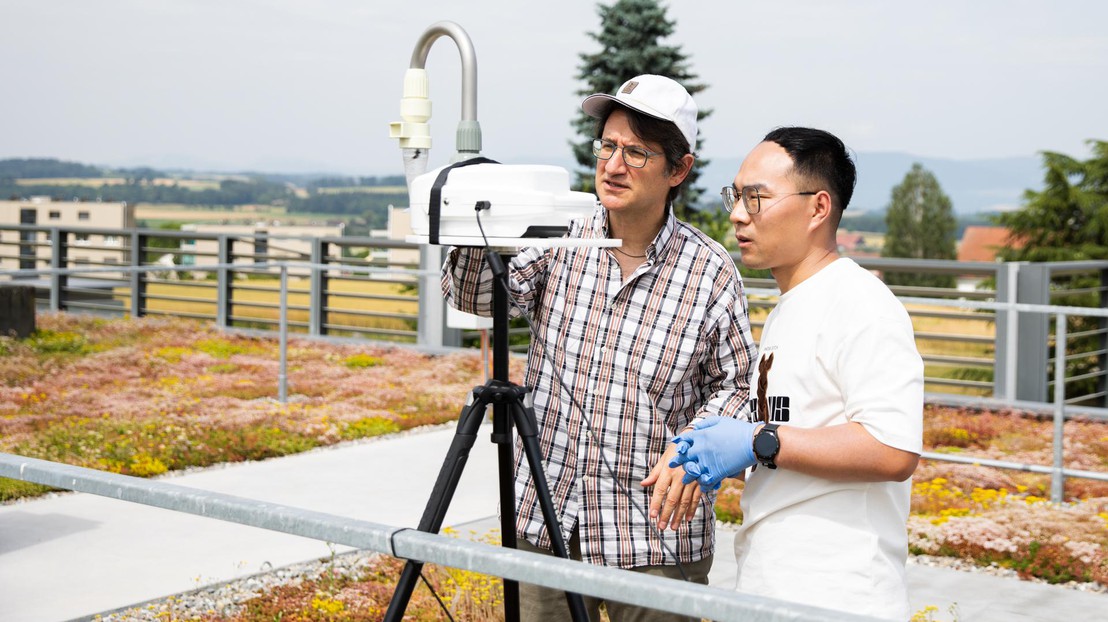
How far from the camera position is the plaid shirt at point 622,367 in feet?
7.34

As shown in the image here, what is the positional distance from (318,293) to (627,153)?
471 inches

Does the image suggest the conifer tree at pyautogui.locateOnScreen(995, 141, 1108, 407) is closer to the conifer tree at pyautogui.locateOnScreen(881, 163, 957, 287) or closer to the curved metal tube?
the curved metal tube

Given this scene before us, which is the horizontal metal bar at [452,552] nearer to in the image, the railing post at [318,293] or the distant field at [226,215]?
the railing post at [318,293]

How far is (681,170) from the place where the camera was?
7.52ft

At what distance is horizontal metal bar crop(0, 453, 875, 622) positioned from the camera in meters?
1.13

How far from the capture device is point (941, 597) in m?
4.59

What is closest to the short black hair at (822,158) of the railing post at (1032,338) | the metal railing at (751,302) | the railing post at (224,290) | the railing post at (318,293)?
the metal railing at (751,302)

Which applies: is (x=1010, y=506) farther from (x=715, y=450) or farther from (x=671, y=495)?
(x=715, y=450)

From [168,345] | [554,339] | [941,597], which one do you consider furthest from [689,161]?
[168,345]

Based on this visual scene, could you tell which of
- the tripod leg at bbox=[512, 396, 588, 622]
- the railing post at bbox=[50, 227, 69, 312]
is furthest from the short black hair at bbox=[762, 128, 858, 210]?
the railing post at bbox=[50, 227, 69, 312]

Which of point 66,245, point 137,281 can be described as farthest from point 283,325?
point 66,245

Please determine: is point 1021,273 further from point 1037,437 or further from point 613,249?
point 613,249

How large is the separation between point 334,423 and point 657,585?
731 centimetres

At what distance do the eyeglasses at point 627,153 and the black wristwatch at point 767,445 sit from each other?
68 centimetres
